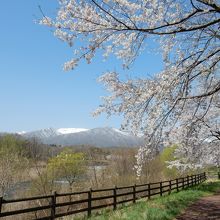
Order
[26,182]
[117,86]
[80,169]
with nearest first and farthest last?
[117,86] → [26,182] → [80,169]

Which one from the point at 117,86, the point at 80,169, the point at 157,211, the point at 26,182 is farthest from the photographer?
the point at 80,169

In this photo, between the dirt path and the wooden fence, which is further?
the dirt path

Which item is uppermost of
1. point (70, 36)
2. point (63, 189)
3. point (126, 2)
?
point (126, 2)

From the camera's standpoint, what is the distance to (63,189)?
30.3 metres

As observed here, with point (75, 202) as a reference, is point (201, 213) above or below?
below

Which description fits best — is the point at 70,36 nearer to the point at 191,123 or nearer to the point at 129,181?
the point at 191,123

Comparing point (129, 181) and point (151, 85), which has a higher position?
point (151, 85)

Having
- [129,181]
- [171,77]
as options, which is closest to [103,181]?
[129,181]

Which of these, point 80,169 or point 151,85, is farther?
point 80,169

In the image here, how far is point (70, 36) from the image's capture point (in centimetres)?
847

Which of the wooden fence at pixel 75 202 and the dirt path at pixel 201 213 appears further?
the dirt path at pixel 201 213

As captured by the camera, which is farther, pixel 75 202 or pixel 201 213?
pixel 201 213

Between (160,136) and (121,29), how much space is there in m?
3.04

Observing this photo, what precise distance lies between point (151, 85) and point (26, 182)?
22.5 metres
